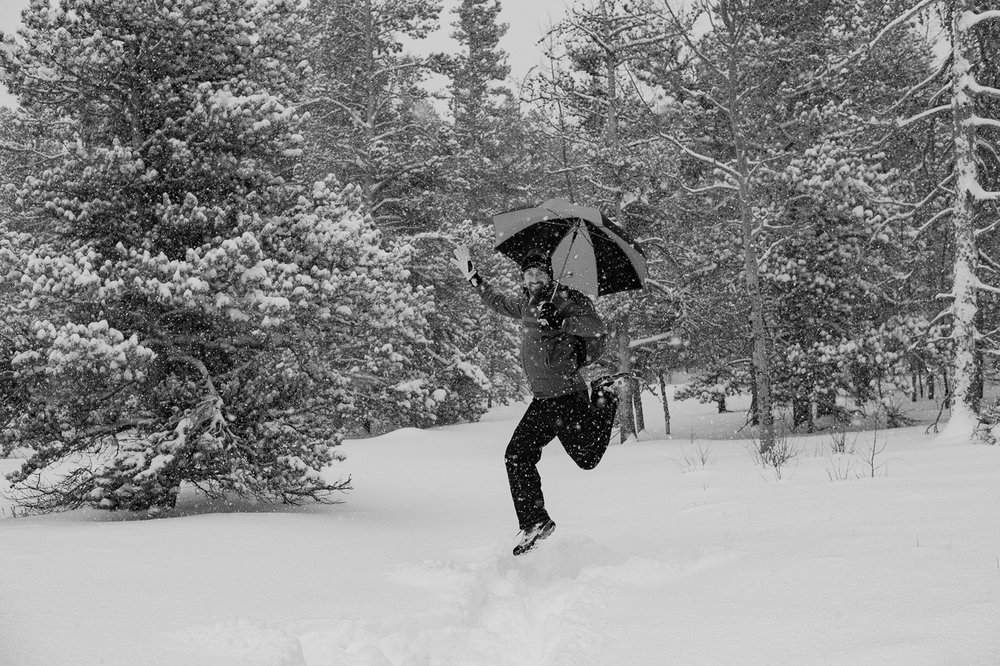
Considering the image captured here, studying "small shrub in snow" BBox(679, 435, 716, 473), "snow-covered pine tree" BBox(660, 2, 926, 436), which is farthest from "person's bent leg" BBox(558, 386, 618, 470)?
"snow-covered pine tree" BBox(660, 2, 926, 436)

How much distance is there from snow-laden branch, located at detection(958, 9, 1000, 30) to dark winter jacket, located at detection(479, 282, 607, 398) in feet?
32.3

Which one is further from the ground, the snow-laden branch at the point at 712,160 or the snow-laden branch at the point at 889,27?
the snow-laden branch at the point at 889,27

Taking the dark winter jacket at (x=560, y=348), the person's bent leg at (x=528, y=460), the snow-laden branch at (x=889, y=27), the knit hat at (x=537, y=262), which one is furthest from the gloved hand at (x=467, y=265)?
the snow-laden branch at (x=889, y=27)

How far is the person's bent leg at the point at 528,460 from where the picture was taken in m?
5.23

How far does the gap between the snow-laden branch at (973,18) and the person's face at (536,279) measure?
9.89m

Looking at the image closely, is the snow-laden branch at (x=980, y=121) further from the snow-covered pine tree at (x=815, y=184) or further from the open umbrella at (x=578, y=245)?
the open umbrella at (x=578, y=245)

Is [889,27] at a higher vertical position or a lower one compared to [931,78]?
higher

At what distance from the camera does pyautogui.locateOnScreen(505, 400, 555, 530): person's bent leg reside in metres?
5.23

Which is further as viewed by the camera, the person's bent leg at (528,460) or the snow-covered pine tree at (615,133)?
the snow-covered pine tree at (615,133)

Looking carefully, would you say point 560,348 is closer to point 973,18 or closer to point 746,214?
point 746,214

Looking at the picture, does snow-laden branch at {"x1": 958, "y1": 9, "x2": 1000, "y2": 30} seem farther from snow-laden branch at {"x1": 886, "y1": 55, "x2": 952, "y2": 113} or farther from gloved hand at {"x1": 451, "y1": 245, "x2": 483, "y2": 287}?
gloved hand at {"x1": 451, "y1": 245, "x2": 483, "y2": 287}

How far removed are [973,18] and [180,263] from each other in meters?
11.9

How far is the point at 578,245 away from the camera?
5.99 metres

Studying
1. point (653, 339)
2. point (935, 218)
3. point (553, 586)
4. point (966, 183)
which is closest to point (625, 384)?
point (653, 339)
